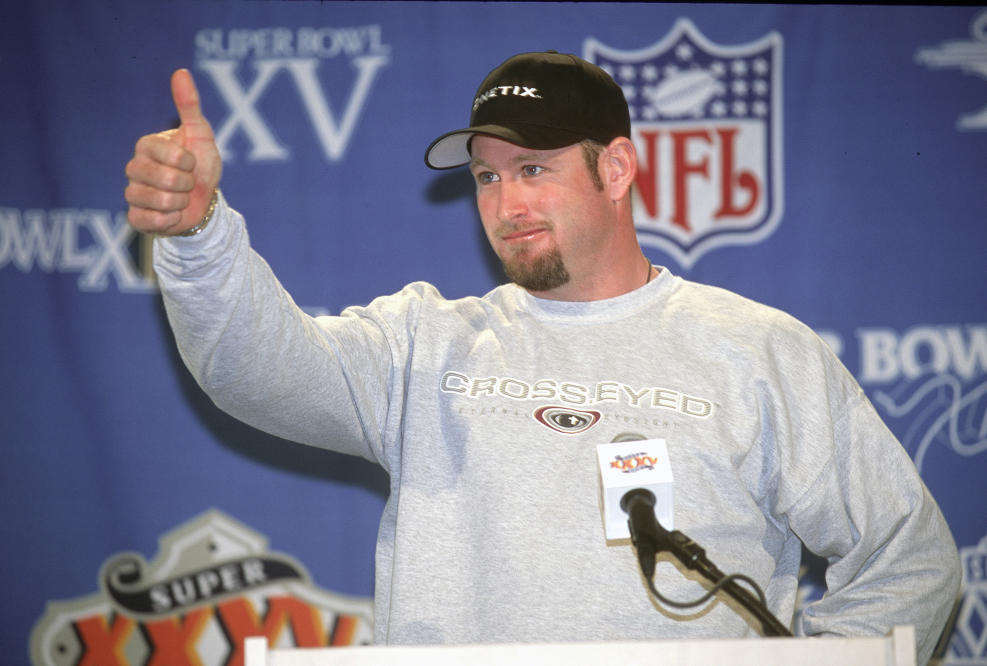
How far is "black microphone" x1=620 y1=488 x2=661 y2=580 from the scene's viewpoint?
3.65 ft

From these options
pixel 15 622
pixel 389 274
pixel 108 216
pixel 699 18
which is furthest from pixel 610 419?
pixel 15 622

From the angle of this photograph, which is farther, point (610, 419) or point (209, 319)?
point (610, 419)

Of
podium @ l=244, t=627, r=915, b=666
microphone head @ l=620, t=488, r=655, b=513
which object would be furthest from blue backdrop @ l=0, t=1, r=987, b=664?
podium @ l=244, t=627, r=915, b=666

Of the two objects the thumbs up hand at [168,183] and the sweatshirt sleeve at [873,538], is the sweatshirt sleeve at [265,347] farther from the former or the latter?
the sweatshirt sleeve at [873,538]

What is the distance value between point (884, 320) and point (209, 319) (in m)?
1.73

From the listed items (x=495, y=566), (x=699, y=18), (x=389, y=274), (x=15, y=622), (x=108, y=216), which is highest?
(x=699, y=18)

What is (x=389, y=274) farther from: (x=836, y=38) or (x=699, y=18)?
(x=836, y=38)

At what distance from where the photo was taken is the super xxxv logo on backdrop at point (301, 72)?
94.8 inches

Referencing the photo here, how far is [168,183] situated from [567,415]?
75 cm

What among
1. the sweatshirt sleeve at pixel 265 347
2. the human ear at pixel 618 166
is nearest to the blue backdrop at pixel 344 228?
the human ear at pixel 618 166

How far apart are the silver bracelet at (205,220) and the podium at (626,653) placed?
1.79 ft

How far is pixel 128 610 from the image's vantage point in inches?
92.4

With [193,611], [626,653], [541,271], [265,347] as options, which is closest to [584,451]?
[541,271]

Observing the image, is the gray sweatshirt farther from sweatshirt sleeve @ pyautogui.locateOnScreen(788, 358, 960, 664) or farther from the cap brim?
the cap brim
